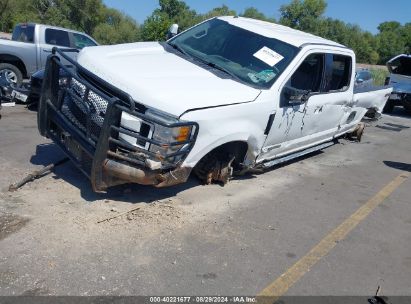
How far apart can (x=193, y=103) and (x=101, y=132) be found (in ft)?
2.85

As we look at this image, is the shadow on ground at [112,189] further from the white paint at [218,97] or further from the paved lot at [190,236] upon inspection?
the white paint at [218,97]

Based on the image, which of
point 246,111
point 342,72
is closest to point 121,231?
point 246,111

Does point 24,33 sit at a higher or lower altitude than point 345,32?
lower

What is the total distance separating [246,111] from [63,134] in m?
1.87

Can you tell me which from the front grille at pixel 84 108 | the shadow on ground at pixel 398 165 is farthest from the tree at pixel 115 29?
the front grille at pixel 84 108

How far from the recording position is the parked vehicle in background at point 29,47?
1023 centimetres

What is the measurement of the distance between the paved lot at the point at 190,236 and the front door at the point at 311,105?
607 millimetres

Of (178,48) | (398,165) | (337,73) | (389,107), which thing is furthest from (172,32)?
(389,107)

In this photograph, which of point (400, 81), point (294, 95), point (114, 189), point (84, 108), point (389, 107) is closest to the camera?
point (84, 108)

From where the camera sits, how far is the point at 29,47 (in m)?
10.7

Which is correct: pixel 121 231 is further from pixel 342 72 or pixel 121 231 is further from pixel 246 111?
pixel 342 72

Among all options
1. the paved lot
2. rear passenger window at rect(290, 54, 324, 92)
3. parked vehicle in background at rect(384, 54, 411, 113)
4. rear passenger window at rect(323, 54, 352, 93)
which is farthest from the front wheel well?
parked vehicle in background at rect(384, 54, 411, 113)

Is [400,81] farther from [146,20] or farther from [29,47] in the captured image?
[146,20]

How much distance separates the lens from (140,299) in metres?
3.18
